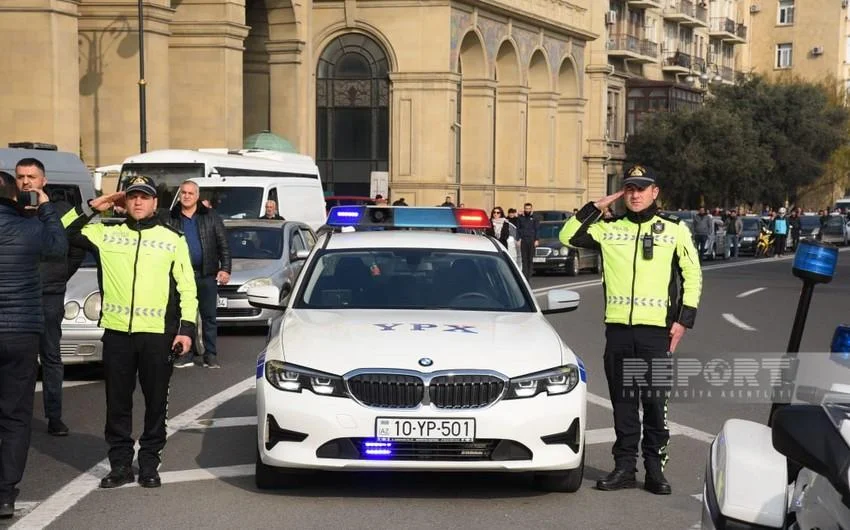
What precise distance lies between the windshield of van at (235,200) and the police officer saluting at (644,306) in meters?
16.6

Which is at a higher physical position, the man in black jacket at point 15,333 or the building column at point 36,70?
the building column at point 36,70

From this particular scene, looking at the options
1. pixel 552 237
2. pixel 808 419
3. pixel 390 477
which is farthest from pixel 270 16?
pixel 808 419

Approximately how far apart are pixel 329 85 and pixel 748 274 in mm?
25910

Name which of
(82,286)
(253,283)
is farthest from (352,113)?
(82,286)

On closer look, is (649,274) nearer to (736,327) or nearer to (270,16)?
(736,327)

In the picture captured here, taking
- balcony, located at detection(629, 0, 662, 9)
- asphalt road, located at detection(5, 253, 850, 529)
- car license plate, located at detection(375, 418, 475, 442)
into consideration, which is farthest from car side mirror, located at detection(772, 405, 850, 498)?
balcony, located at detection(629, 0, 662, 9)

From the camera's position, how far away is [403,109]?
57.2 meters

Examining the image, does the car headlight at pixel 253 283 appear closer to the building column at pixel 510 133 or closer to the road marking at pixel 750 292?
the road marking at pixel 750 292

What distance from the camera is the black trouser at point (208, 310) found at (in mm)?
14734

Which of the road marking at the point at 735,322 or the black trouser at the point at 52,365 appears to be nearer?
the black trouser at the point at 52,365

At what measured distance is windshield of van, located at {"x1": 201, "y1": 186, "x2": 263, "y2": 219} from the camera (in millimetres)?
24328

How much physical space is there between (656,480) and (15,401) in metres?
3.43

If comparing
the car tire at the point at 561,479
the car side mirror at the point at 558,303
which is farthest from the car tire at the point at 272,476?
the car side mirror at the point at 558,303

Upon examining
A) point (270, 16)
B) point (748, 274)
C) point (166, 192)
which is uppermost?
point (270, 16)
